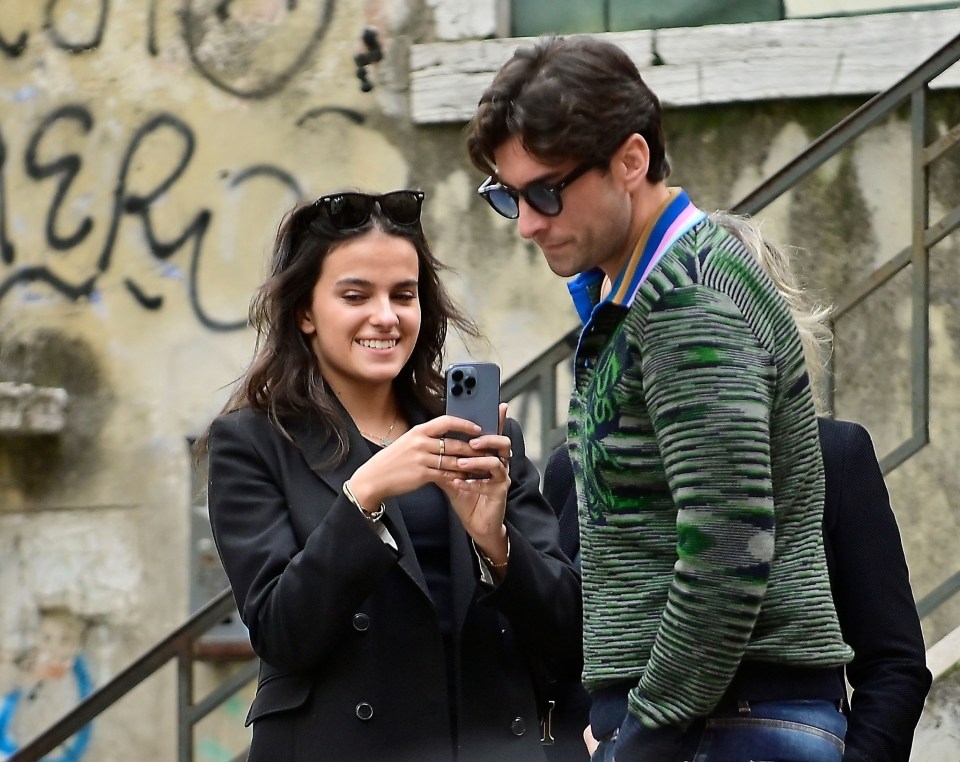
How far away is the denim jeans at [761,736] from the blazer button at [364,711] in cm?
60

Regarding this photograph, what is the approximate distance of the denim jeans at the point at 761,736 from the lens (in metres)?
1.92

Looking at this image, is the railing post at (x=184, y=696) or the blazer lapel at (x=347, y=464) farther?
the railing post at (x=184, y=696)

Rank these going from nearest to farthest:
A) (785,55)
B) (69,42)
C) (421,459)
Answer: (421,459) < (785,55) < (69,42)

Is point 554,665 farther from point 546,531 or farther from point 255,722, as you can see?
point 255,722

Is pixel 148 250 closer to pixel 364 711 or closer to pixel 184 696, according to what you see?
pixel 184 696

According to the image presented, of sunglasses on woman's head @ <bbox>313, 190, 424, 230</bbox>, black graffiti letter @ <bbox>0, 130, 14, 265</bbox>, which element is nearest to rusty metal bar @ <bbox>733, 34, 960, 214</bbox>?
sunglasses on woman's head @ <bbox>313, 190, 424, 230</bbox>

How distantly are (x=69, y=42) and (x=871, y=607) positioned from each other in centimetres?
470

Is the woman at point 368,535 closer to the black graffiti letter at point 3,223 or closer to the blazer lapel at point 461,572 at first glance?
the blazer lapel at point 461,572

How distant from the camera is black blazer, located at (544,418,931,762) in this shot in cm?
233

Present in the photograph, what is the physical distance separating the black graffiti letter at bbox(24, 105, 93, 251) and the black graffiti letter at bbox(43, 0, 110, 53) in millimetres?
241

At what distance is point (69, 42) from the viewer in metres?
6.12

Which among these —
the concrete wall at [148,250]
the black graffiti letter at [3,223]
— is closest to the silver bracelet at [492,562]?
the concrete wall at [148,250]

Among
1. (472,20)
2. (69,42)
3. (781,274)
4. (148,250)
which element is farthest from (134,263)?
(781,274)

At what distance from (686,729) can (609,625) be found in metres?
0.16
